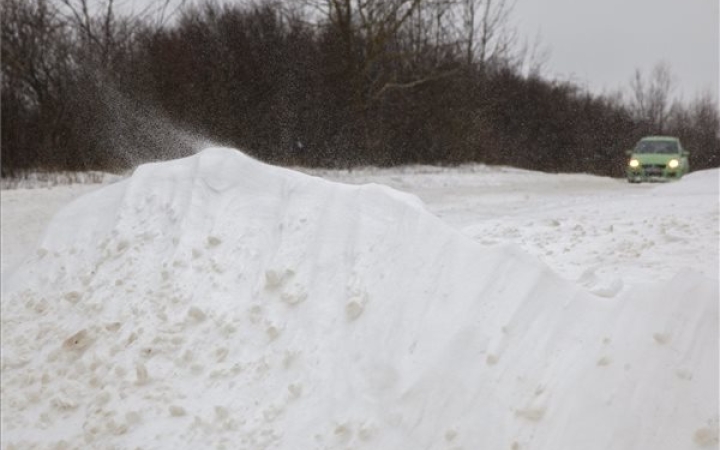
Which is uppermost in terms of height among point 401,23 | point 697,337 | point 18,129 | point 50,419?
point 401,23

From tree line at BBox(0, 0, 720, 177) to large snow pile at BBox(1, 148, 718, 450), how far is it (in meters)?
6.14

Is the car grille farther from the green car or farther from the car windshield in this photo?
the car windshield

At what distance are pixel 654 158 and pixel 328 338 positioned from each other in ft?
49.5

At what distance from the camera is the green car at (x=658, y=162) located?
1617cm

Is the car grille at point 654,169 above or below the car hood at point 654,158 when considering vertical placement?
below

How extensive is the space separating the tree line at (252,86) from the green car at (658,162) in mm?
3960

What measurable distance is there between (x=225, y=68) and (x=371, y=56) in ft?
15.7

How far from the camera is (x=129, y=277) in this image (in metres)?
4.21

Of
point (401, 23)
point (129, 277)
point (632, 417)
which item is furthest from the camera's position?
point (401, 23)

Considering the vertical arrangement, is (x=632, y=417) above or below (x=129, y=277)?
below

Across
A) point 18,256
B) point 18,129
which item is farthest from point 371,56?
point 18,256

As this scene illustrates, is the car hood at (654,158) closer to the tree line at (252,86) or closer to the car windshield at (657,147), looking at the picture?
the car windshield at (657,147)

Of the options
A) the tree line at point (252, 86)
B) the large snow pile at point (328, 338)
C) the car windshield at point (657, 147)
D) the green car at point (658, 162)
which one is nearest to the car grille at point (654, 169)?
the green car at point (658, 162)

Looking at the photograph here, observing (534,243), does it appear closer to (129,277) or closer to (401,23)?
(129,277)
